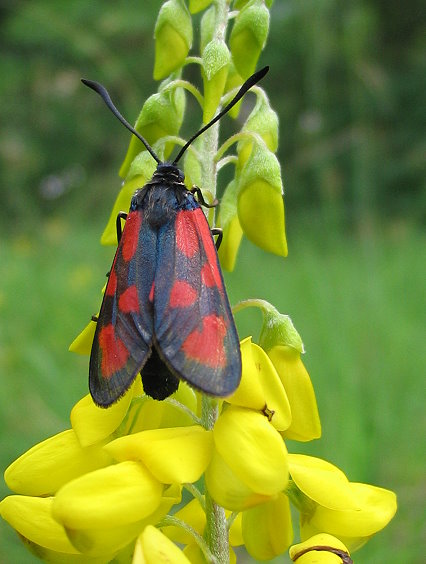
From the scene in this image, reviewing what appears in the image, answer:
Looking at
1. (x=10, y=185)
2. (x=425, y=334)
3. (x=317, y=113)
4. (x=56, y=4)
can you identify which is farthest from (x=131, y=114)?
(x=56, y=4)

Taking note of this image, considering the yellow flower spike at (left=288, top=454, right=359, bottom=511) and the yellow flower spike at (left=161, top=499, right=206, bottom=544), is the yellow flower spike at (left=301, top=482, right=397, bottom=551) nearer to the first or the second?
the yellow flower spike at (left=288, top=454, right=359, bottom=511)

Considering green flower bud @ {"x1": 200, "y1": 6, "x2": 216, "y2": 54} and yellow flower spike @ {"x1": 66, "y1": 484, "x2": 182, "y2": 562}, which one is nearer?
yellow flower spike @ {"x1": 66, "y1": 484, "x2": 182, "y2": 562}

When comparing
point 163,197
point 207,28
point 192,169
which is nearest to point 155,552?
point 163,197

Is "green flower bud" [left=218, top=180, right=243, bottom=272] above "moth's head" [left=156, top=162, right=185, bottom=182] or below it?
below

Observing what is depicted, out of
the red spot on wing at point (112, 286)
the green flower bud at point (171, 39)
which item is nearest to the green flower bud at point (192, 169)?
the green flower bud at point (171, 39)

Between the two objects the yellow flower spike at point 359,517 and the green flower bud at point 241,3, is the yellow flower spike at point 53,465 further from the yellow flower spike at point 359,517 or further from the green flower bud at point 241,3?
the green flower bud at point 241,3

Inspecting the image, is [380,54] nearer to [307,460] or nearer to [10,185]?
[10,185]

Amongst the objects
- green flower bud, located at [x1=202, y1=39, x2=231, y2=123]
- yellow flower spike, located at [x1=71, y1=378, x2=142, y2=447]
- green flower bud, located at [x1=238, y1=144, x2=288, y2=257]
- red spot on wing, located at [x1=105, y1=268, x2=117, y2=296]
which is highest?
green flower bud, located at [x1=202, y1=39, x2=231, y2=123]

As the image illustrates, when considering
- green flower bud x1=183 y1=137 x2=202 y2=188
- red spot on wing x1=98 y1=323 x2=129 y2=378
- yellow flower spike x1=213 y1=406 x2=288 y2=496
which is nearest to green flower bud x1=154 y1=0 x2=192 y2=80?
green flower bud x1=183 y1=137 x2=202 y2=188
